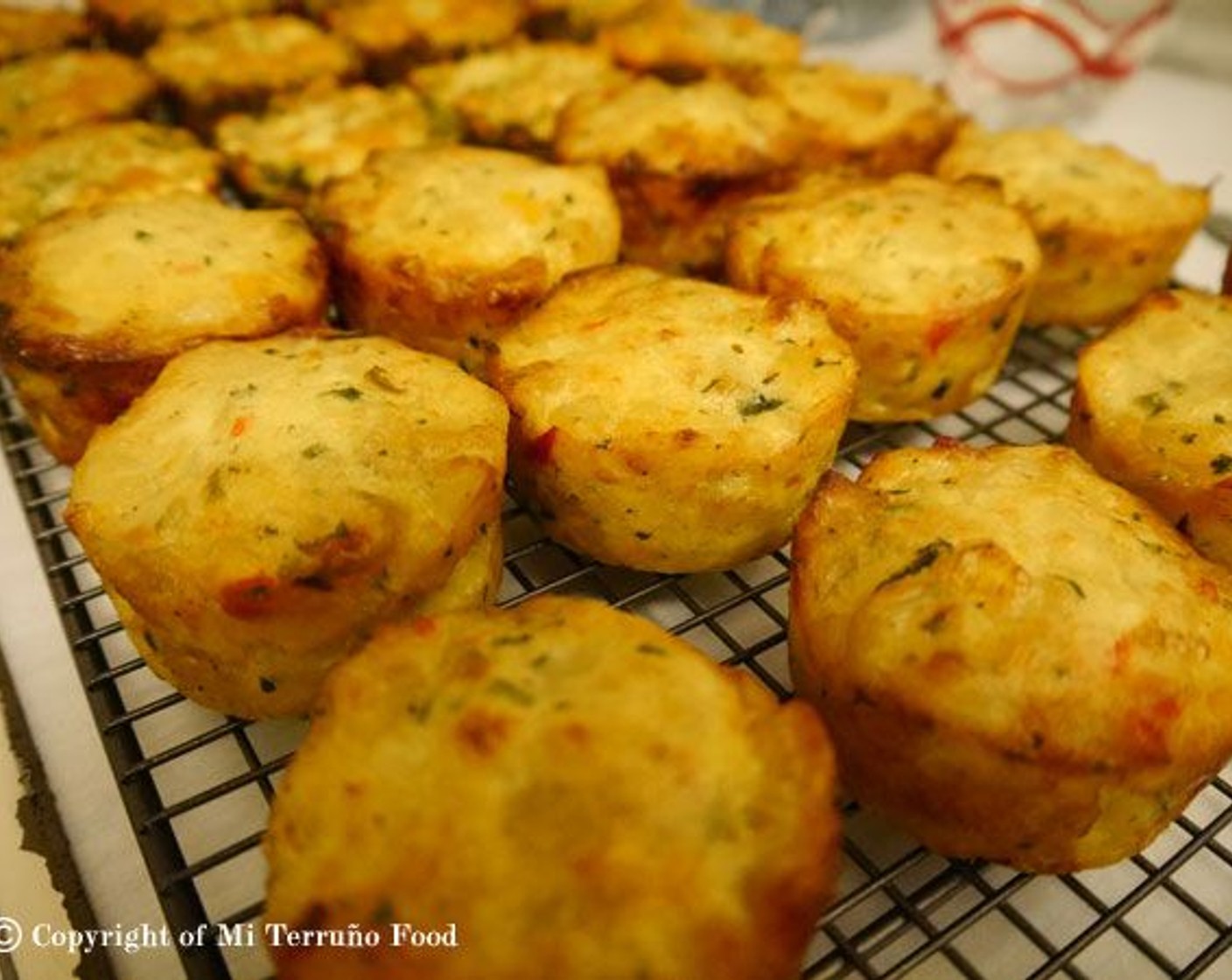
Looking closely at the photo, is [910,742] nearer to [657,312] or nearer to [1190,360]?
[657,312]

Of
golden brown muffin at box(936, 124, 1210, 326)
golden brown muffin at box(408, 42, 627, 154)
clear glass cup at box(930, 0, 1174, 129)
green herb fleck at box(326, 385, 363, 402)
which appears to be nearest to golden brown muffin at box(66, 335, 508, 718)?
green herb fleck at box(326, 385, 363, 402)

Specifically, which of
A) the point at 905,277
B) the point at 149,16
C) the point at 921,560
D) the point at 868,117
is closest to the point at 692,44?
the point at 868,117

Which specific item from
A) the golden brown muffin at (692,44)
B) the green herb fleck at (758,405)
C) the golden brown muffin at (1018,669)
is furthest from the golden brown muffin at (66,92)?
the golden brown muffin at (1018,669)

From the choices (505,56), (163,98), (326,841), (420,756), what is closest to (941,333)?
(420,756)

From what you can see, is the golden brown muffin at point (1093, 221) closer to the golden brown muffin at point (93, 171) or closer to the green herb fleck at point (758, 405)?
the green herb fleck at point (758, 405)

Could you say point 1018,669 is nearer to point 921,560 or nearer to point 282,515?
point 921,560
